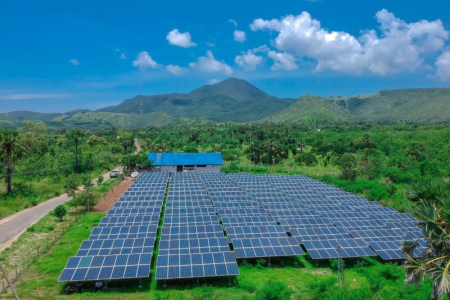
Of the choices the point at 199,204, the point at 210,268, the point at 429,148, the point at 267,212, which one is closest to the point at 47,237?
the point at 199,204

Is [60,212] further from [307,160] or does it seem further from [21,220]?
[307,160]

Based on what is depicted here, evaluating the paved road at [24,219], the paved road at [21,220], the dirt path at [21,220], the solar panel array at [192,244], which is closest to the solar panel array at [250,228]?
the solar panel array at [192,244]

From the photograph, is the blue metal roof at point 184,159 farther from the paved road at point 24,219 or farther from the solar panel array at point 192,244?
the solar panel array at point 192,244

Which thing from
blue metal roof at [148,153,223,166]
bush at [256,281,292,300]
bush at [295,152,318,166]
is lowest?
bush at [256,281,292,300]

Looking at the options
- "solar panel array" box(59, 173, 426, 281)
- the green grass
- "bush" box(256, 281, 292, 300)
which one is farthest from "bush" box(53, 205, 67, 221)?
"bush" box(256, 281, 292, 300)

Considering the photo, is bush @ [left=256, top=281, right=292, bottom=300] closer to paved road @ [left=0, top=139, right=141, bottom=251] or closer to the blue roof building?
paved road @ [left=0, top=139, right=141, bottom=251]
